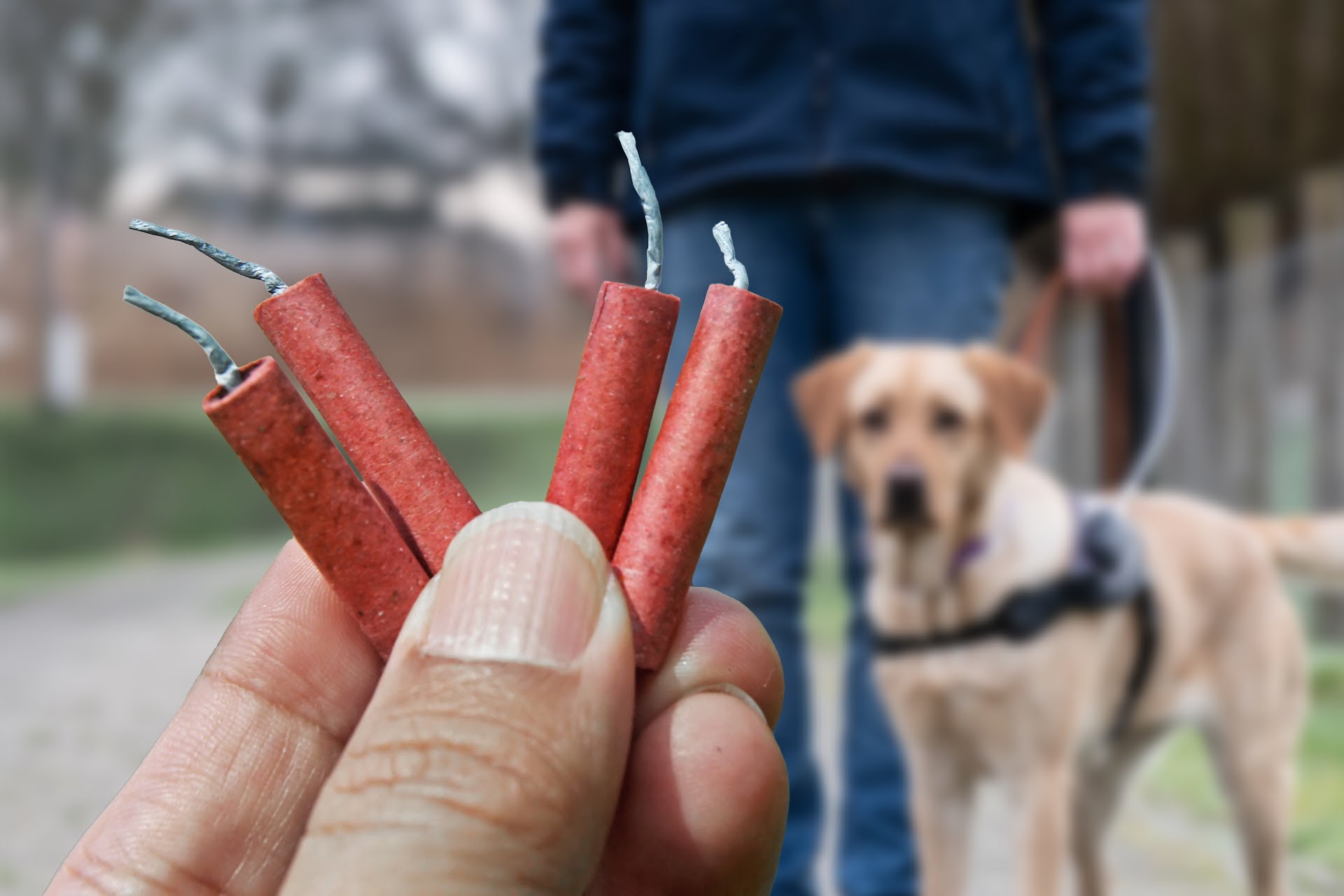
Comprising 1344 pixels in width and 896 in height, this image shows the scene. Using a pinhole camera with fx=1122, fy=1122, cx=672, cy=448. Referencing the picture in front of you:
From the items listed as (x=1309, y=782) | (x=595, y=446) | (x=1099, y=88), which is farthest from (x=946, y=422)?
(x=1309, y=782)

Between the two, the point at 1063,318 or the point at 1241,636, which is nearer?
the point at 1241,636

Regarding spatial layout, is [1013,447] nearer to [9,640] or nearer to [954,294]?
[954,294]

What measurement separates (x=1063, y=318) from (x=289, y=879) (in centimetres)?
328

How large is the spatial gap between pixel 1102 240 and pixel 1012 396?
0.34m

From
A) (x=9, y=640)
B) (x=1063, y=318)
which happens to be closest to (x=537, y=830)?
(x=1063, y=318)

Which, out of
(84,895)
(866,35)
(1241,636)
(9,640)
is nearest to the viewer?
(84,895)

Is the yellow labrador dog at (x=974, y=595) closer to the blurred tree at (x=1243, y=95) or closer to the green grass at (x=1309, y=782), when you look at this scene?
the green grass at (x=1309, y=782)

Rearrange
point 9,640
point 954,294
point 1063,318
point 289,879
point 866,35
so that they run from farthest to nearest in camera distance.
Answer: point 9,640
point 1063,318
point 954,294
point 866,35
point 289,879

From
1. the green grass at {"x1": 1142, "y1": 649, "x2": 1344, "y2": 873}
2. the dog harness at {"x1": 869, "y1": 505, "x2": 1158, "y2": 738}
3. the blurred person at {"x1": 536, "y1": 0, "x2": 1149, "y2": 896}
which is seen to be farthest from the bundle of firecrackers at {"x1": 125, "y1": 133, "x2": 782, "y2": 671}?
the green grass at {"x1": 1142, "y1": 649, "x2": 1344, "y2": 873}

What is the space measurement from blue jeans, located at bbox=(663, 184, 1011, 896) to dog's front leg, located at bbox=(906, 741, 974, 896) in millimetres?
310

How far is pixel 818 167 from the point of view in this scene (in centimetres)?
133

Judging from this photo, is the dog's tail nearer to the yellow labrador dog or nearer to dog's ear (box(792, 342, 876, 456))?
the yellow labrador dog

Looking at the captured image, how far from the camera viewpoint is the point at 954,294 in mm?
1447

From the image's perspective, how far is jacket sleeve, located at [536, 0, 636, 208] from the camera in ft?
4.75
